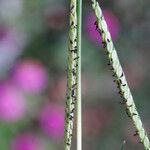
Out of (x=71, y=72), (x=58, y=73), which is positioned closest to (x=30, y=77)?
(x=58, y=73)

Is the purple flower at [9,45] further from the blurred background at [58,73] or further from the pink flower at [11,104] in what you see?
the pink flower at [11,104]

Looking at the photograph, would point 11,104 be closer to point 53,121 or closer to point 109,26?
point 53,121

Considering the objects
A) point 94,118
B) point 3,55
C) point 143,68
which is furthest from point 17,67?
point 143,68

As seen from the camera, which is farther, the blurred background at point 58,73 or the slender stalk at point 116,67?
the blurred background at point 58,73

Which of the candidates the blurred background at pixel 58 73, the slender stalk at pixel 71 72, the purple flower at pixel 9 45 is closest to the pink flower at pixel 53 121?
the blurred background at pixel 58 73

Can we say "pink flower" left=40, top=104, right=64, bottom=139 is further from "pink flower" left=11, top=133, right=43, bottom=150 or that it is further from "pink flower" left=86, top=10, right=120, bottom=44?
"pink flower" left=86, top=10, right=120, bottom=44

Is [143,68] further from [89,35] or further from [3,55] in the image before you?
[3,55]
